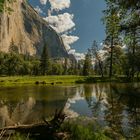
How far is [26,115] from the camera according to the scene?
2238 centimetres

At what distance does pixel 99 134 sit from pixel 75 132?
3.20 ft

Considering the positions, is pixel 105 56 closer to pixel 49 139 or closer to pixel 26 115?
pixel 26 115

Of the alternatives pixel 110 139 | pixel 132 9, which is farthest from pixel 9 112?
pixel 110 139

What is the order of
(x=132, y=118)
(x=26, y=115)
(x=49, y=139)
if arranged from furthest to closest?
(x=26, y=115)
(x=132, y=118)
(x=49, y=139)

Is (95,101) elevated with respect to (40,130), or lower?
lower

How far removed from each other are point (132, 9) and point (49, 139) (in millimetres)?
11795

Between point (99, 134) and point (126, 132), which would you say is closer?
point (99, 134)

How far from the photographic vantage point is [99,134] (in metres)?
12.9

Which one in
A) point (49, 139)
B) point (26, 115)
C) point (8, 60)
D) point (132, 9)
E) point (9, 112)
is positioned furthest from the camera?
point (8, 60)

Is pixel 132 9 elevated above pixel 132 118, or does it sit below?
above

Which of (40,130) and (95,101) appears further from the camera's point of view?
(95,101)

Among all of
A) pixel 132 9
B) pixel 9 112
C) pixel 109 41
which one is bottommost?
pixel 9 112

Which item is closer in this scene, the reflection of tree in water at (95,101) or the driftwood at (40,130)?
the driftwood at (40,130)

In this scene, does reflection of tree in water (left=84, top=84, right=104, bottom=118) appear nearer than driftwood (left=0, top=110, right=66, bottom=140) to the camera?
No
